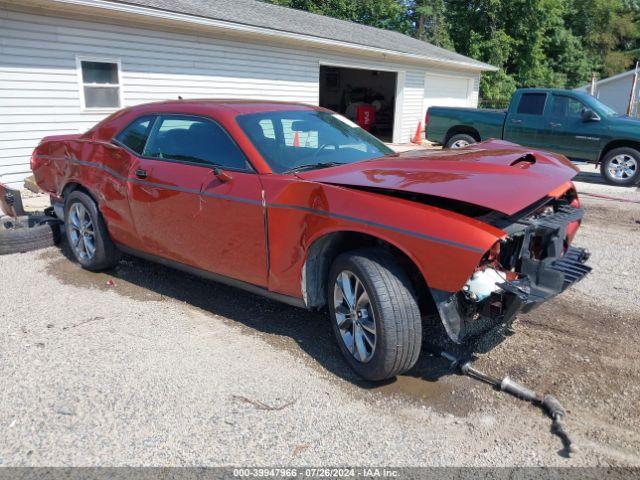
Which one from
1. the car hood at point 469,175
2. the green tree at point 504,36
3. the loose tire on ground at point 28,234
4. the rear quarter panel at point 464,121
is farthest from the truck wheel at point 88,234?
the green tree at point 504,36

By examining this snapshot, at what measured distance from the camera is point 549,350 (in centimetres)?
375

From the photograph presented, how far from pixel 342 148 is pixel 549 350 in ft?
6.97

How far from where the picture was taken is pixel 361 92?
2428cm

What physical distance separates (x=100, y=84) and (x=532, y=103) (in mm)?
9018

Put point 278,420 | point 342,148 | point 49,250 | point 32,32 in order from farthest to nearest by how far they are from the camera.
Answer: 1. point 32,32
2. point 49,250
3. point 342,148
4. point 278,420

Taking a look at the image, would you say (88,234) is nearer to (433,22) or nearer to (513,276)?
(513,276)

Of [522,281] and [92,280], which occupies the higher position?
[522,281]

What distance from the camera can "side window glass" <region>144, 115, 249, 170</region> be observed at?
3.99 m

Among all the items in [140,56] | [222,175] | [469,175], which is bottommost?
[222,175]

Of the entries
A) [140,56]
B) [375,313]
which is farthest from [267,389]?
[140,56]

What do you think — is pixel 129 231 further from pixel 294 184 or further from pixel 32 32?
pixel 32 32

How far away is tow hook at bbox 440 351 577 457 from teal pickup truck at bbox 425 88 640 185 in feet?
28.3

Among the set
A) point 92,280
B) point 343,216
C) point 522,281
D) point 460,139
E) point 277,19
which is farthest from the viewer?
point 277,19

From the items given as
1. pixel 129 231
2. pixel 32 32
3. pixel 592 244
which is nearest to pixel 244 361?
pixel 129 231
